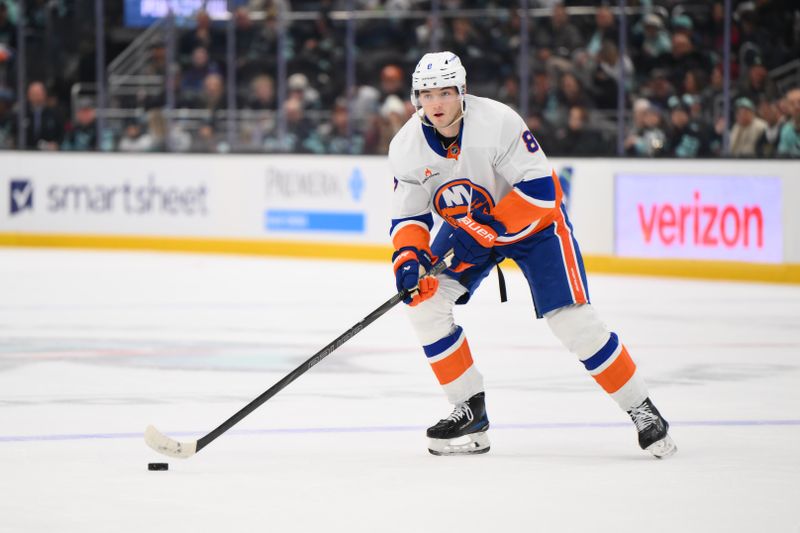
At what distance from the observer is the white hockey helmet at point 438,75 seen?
13.3 ft

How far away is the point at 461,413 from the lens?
4.30 m

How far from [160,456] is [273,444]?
1.23 ft

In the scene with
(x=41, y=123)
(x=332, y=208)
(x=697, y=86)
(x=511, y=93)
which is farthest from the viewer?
(x=41, y=123)

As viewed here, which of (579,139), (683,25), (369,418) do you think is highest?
(683,25)

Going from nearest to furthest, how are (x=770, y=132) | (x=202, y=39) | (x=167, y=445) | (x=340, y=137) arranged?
(x=167, y=445) → (x=770, y=132) → (x=340, y=137) → (x=202, y=39)

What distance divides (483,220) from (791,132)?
6012 millimetres

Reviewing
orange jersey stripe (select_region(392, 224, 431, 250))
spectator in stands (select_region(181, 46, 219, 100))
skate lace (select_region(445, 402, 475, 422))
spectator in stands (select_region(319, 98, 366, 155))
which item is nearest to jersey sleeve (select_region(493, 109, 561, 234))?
orange jersey stripe (select_region(392, 224, 431, 250))

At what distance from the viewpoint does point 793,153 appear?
380 inches

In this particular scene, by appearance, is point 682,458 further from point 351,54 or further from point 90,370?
point 351,54

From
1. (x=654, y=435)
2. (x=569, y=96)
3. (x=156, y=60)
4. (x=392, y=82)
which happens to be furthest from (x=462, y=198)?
(x=156, y=60)

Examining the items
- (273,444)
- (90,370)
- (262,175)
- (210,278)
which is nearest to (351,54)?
(262,175)

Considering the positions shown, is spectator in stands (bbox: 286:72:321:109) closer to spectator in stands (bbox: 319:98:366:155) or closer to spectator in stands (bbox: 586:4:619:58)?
spectator in stands (bbox: 319:98:366:155)

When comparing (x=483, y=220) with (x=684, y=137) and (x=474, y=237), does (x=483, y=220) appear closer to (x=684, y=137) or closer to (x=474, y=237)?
(x=474, y=237)

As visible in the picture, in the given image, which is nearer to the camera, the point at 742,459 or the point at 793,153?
the point at 742,459
